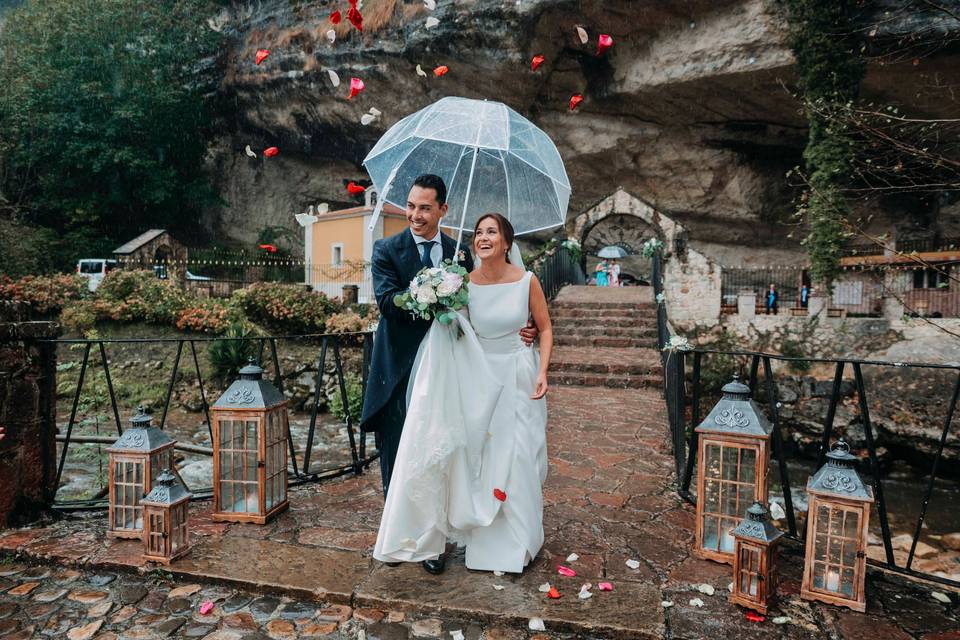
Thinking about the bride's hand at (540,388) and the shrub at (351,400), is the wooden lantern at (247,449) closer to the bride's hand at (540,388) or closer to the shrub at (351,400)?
the bride's hand at (540,388)

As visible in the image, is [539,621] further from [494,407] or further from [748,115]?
A: [748,115]

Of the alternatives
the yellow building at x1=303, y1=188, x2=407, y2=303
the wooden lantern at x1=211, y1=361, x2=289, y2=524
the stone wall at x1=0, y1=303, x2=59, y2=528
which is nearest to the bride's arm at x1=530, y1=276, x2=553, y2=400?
the wooden lantern at x1=211, y1=361, x2=289, y2=524

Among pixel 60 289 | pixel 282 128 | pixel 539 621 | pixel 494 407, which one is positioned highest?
pixel 282 128

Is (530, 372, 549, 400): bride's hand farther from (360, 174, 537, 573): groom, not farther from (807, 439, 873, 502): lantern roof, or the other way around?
(807, 439, 873, 502): lantern roof

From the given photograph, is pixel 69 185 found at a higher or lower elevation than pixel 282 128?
lower

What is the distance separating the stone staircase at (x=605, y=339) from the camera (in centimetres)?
856

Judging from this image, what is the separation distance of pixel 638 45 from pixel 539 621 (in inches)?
699

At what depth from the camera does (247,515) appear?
3.28 meters

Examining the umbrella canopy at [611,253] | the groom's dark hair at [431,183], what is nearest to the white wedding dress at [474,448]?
the groom's dark hair at [431,183]

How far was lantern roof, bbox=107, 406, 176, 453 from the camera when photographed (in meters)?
3.01

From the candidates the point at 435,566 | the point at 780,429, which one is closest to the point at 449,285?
the point at 435,566

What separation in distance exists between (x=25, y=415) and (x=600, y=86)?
17.9m

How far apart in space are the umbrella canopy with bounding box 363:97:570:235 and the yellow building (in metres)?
15.2

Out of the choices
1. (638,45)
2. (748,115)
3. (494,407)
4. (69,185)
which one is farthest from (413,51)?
(494,407)
